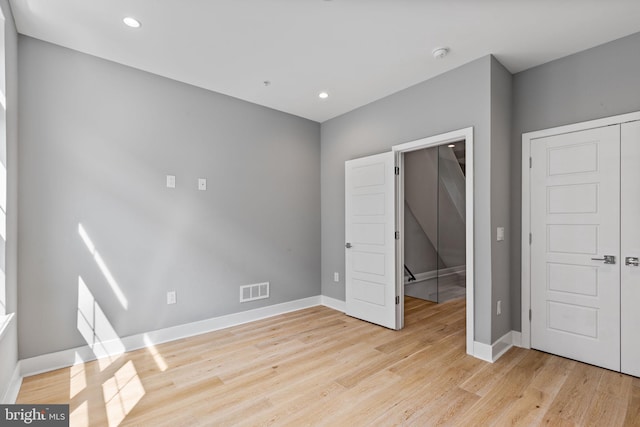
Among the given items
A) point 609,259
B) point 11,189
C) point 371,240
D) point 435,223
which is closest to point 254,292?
point 371,240

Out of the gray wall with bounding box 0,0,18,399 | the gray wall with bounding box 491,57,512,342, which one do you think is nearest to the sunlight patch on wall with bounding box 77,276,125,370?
the gray wall with bounding box 0,0,18,399

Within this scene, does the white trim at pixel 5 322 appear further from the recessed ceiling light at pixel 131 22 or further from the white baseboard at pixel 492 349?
the white baseboard at pixel 492 349

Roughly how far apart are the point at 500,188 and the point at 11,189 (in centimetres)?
409

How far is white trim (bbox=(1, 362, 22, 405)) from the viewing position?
201 cm

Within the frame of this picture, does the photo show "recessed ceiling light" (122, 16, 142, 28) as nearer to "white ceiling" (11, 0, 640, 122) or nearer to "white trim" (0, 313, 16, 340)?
"white ceiling" (11, 0, 640, 122)

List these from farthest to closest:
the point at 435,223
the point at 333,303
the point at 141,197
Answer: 1. the point at 435,223
2. the point at 333,303
3. the point at 141,197

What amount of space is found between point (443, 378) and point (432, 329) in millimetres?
1123

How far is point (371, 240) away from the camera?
12.4ft

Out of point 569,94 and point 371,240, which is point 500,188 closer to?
point 569,94

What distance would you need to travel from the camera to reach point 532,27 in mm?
2387

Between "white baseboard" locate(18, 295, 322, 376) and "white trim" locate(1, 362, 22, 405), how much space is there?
0.26ft

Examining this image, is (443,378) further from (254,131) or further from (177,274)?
(254,131)

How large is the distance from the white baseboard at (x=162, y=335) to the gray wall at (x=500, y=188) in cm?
220

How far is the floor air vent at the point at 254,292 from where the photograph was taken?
3.74 meters
